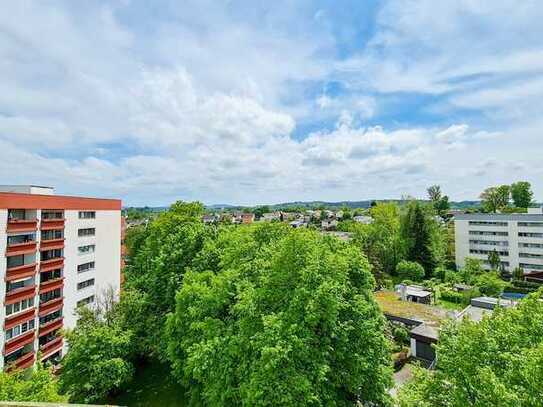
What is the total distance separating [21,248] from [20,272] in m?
1.80

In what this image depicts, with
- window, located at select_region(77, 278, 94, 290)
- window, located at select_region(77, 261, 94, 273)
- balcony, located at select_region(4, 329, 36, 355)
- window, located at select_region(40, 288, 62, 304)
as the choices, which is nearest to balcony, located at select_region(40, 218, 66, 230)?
window, located at select_region(77, 261, 94, 273)

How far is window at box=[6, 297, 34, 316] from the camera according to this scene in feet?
72.5

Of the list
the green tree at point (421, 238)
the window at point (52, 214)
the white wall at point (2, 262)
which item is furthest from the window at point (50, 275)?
the green tree at point (421, 238)

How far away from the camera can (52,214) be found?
27016 millimetres

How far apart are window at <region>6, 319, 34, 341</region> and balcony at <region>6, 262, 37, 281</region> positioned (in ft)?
11.8

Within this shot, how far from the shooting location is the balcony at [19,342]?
70.7 ft

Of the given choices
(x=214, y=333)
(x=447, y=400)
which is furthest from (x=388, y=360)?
(x=214, y=333)

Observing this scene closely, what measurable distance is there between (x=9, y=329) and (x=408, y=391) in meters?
26.2

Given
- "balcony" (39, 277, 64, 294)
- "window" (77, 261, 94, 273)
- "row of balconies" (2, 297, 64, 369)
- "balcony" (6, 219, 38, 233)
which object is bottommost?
"row of balconies" (2, 297, 64, 369)

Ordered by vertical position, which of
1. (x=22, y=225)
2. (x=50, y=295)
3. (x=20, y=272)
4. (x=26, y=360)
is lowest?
(x=26, y=360)

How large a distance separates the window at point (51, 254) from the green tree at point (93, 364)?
29.8 feet

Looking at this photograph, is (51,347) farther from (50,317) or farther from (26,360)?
(26,360)

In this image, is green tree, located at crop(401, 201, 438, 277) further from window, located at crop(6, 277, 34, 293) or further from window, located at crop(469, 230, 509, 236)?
window, located at crop(6, 277, 34, 293)

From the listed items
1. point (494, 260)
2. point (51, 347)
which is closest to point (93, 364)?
point (51, 347)
